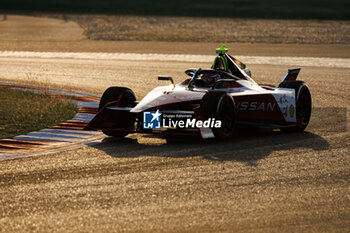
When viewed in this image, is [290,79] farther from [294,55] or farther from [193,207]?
[294,55]

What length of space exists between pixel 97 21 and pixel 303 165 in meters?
30.0

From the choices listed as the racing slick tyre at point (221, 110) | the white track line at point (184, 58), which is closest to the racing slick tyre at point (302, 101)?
the racing slick tyre at point (221, 110)

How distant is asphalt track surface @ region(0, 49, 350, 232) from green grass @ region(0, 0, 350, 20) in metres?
29.9

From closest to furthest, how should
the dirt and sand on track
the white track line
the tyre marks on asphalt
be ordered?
the dirt and sand on track, the tyre marks on asphalt, the white track line

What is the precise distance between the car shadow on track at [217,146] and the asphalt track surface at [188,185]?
0.05 ft

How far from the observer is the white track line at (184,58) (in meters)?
21.2

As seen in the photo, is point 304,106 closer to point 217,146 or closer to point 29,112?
point 217,146

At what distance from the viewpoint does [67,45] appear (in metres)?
26.3

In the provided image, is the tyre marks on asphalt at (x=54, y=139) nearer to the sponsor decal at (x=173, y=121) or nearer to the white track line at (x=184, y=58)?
the sponsor decal at (x=173, y=121)

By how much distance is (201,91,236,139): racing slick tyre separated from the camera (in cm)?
843

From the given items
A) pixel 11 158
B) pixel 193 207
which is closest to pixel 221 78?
pixel 11 158

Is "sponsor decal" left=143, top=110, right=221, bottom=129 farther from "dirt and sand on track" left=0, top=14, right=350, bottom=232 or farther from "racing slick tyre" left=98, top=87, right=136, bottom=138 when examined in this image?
"racing slick tyre" left=98, top=87, right=136, bottom=138

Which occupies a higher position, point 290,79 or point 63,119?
point 290,79

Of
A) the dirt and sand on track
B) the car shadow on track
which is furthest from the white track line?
the car shadow on track
